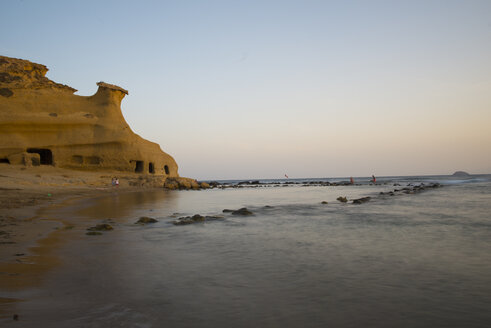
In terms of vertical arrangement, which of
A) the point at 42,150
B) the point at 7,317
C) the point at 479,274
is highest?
the point at 42,150

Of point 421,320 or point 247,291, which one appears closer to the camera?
point 421,320

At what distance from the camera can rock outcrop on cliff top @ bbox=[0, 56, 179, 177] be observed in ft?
109

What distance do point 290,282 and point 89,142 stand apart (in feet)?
123

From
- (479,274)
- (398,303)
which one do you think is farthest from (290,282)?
(479,274)

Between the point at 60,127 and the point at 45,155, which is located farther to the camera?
the point at 45,155

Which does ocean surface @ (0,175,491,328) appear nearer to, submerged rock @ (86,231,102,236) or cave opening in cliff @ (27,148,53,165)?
submerged rock @ (86,231,102,236)

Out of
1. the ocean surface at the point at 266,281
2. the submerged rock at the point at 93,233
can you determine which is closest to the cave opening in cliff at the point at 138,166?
the ocean surface at the point at 266,281

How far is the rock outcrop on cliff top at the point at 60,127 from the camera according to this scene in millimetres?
33250

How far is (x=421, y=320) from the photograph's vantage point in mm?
3188

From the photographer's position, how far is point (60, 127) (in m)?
35.5

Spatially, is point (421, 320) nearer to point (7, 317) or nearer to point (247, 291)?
point (247, 291)

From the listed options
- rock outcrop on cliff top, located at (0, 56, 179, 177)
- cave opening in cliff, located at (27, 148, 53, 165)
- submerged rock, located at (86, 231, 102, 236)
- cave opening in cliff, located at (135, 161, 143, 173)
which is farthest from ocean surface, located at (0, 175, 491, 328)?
cave opening in cliff, located at (135, 161, 143, 173)

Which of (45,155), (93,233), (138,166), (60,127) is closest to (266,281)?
(93,233)

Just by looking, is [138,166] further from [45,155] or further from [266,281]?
[266,281]
